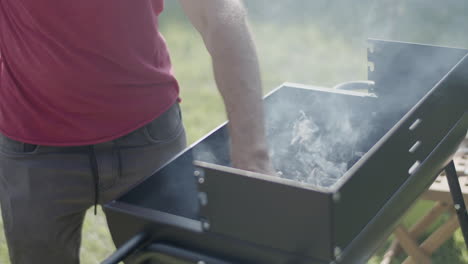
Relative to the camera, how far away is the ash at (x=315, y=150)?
1.89m

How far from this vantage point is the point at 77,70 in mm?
1775

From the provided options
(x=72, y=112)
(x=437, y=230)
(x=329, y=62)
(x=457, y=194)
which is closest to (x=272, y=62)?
(x=329, y=62)

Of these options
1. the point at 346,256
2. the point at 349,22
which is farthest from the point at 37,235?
the point at 349,22

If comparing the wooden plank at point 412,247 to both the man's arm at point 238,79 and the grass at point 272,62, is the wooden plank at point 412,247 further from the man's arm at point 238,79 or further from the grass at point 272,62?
the grass at point 272,62

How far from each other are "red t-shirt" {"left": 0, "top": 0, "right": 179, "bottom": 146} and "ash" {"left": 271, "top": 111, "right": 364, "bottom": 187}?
402 mm

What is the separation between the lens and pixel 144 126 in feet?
6.26


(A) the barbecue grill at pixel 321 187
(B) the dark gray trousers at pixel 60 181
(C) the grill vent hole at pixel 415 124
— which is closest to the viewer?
(A) the barbecue grill at pixel 321 187

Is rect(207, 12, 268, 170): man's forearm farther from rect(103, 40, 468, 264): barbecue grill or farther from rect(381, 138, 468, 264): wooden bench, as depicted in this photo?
rect(381, 138, 468, 264): wooden bench

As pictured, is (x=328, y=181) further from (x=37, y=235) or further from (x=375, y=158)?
(x=37, y=235)

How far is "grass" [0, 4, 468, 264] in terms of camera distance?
4.59 m

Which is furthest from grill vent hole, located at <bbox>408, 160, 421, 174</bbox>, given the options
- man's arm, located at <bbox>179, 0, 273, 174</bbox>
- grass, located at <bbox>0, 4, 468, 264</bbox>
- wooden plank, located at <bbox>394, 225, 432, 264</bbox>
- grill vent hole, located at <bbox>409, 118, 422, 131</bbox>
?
grass, located at <bbox>0, 4, 468, 264</bbox>

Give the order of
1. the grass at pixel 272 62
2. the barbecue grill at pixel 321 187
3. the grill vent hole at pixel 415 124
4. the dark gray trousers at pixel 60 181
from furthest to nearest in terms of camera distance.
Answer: the grass at pixel 272 62 < the dark gray trousers at pixel 60 181 < the grill vent hole at pixel 415 124 < the barbecue grill at pixel 321 187

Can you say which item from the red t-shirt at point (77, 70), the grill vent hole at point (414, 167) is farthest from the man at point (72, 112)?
the grill vent hole at point (414, 167)

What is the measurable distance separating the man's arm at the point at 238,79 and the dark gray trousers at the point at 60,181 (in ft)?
1.68
